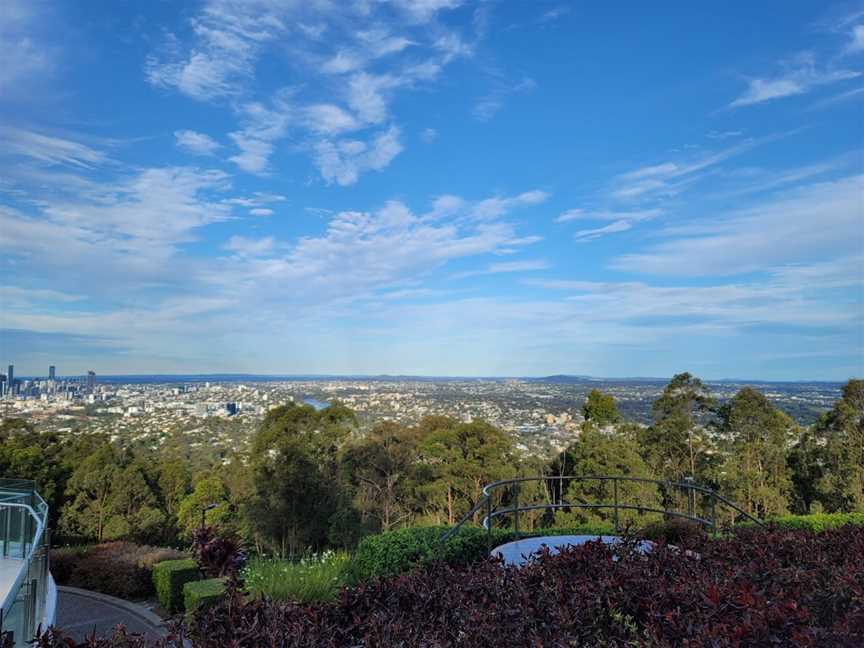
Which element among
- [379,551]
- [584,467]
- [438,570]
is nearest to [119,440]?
[584,467]

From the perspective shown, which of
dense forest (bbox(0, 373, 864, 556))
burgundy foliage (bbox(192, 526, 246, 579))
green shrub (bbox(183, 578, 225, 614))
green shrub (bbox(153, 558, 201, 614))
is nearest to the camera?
green shrub (bbox(183, 578, 225, 614))

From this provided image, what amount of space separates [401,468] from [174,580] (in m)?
13.8

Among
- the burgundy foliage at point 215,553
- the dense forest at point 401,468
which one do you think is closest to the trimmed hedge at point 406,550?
the burgundy foliage at point 215,553

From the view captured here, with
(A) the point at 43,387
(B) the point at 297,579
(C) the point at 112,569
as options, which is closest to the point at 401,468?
(C) the point at 112,569

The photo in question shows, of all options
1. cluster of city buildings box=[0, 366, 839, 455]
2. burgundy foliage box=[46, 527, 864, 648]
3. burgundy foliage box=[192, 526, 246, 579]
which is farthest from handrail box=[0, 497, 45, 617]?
cluster of city buildings box=[0, 366, 839, 455]

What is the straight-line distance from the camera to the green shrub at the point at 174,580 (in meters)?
9.40

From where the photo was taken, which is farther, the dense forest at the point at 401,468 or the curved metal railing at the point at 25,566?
the dense forest at the point at 401,468

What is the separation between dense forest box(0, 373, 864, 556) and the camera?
2052 centimetres

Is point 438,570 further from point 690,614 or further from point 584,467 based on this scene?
point 584,467

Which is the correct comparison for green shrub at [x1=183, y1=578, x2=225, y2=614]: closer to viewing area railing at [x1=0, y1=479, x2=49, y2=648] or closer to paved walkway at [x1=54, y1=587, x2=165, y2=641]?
paved walkway at [x1=54, y1=587, x2=165, y2=641]

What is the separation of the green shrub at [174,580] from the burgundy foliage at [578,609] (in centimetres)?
813

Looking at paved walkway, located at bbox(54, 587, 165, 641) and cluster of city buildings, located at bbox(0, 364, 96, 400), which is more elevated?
cluster of city buildings, located at bbox(0, 364, 96, 400)

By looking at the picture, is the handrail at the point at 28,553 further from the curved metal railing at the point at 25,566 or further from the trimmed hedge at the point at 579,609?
the trimmed hedge at the point at 579,609

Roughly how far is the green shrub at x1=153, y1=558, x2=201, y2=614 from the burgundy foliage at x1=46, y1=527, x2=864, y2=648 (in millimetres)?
8131
